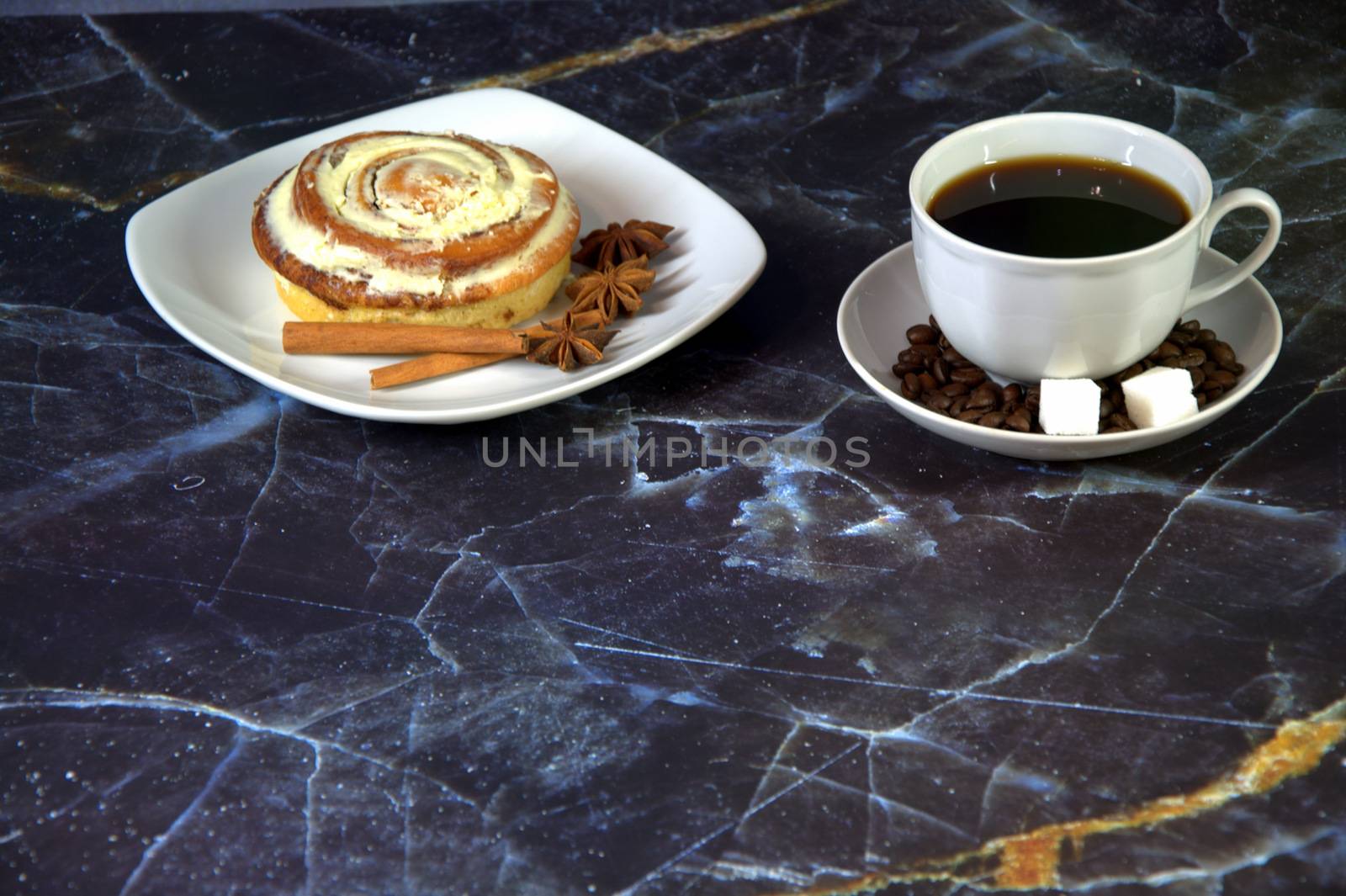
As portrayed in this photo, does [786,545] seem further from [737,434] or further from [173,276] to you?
[173,276]

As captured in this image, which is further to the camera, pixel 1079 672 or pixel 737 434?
pixel 737 434

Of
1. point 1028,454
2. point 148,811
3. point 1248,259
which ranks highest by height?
point 1248,259

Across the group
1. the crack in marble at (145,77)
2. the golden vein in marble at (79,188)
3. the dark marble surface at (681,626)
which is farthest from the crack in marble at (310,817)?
the crack in marble at (145,77)

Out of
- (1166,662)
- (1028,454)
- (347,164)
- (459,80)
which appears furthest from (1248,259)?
(459,80)

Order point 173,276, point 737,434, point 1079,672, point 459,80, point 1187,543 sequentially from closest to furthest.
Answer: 1. point 1079,672
2. point 1187,543
3. point 737,434
4. point 173,276
5. point 459,80

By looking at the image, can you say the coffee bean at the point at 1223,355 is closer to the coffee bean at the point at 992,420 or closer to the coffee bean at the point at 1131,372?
the coffee bean at the point at 1131,372

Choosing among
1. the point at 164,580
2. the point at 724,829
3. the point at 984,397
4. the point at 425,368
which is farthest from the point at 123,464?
the point at 984,397

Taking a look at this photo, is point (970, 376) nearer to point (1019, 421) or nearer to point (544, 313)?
point (1019, 421)
